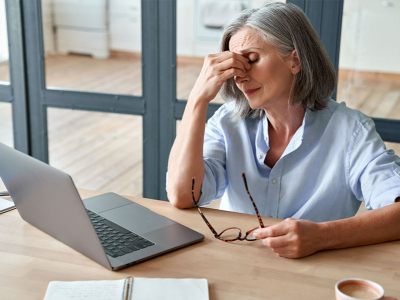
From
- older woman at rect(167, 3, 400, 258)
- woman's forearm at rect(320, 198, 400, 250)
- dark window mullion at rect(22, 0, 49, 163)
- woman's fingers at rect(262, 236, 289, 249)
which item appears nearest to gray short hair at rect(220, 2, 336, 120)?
older woman at rect(167, 3, 400, 258)

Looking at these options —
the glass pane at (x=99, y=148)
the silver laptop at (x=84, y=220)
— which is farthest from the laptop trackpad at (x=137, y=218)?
→ the glass pane at (x=99, y=148)

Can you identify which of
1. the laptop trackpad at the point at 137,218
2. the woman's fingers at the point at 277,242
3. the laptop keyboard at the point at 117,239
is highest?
the woman's fingers at the point at 277,242

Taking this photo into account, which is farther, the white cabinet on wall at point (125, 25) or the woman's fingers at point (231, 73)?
the white cabinet on wall at point (125, 25)

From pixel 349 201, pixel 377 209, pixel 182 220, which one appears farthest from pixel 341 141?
pixel 182 220

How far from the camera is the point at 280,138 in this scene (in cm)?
168

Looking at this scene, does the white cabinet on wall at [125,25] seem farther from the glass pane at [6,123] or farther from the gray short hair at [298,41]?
the gray short hair at [298,41]

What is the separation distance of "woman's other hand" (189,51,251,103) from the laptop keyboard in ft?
1.67

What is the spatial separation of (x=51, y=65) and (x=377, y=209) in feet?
6.47

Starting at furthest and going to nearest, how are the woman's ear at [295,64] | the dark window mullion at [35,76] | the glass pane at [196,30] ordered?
the dark window mullion at [35,76] < the glass pane at [196,30] < the woman's ear at [295,64]

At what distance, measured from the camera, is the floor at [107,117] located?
2.30m

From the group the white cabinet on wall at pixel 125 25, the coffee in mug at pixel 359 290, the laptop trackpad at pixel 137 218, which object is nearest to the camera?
the coffee in mug at pixel 359 290

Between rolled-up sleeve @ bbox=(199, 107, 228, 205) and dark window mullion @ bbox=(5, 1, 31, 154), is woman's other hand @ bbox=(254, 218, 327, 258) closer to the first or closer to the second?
rolled-up sleeve @ bbox=(199, 107, 228, 205)

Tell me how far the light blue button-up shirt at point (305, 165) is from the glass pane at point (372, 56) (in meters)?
0.70

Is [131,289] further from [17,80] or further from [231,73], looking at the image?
[17,80]
